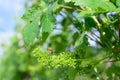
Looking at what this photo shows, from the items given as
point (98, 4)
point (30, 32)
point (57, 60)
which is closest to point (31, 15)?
point (30, 32)

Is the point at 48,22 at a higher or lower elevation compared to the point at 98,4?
lower

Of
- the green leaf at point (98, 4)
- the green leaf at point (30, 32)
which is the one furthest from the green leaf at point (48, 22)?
the green leaf at point (98, 4)

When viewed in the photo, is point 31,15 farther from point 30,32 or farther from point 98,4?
point 98,4

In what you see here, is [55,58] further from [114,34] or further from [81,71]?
[114,34]

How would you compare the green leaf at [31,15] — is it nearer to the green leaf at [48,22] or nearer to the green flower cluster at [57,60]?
the green leaf at [48,22]

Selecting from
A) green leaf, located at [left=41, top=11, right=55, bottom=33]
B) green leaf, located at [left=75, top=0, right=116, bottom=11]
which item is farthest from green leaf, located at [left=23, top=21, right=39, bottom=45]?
green leaf, located at [left=75, top=0, right=116, bottom=11]

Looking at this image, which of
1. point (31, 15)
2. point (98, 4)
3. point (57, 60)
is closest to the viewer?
point (98, 4)

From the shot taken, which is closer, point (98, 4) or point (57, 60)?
point (98, 4)

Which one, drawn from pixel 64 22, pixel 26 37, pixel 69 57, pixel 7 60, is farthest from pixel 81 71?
pixel 7 60
